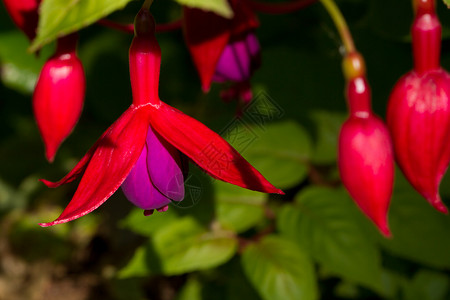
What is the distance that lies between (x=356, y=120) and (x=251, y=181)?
0.56 ft

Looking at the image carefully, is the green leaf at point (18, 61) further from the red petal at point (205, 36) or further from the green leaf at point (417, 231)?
the green leaf at point (417, 231)

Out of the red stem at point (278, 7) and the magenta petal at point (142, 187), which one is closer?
the magenta petal at point (142, 187)

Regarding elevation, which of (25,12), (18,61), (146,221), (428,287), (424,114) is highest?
(25,12)

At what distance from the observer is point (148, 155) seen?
56 cm

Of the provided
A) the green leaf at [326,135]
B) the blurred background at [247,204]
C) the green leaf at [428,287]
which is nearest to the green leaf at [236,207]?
the blurred background at [247,204]

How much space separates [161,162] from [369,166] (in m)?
0.22

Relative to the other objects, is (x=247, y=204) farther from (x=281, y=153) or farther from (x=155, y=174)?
(x=155, y=174)

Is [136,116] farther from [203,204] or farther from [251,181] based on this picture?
[203,204]

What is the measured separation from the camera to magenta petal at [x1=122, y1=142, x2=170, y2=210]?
0.57 meters

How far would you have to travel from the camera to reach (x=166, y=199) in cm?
60

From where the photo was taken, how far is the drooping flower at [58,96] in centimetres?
62

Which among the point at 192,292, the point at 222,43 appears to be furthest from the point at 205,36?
the point at 192,292

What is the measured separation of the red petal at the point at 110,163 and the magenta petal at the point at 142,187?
0.10 ft

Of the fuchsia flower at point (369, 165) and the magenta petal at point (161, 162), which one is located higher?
the magenta petal at point (161, 162)
